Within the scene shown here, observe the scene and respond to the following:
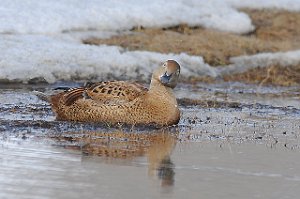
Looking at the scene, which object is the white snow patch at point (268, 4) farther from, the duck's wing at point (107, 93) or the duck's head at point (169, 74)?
the duck's wing at point (107, 93)

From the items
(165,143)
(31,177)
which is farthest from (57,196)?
(165,143)

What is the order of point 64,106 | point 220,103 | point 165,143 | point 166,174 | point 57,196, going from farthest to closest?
point 220,103 < point 64,106 < point 165,143 < point 166,174 < point 57,196

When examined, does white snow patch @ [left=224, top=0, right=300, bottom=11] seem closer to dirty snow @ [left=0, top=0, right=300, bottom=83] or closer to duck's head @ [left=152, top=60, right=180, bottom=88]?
dirty snow @ [left=0, top=0, right=300, bottom=83]

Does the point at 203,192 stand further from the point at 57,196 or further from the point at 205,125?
the point at 205,125

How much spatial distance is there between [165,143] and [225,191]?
2.48 m

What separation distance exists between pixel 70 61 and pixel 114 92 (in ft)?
15.8

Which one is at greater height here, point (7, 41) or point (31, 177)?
point (7, 41)

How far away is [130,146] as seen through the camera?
9.09 m

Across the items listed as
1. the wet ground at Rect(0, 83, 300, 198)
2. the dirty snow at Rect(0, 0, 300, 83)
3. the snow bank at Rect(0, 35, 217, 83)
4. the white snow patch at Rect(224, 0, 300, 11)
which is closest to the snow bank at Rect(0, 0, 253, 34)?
the dirty snow at Rect(0, 0, 300, 83)

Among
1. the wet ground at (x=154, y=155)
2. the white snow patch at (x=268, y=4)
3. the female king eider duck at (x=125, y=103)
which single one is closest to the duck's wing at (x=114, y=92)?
the female king eider duck at (x=125, y=103)

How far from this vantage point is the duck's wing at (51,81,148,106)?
10.7 metres

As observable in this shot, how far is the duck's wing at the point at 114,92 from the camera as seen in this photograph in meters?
10.6

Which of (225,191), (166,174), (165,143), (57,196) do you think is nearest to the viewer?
(57,196)

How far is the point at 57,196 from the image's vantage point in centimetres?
660
